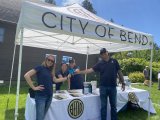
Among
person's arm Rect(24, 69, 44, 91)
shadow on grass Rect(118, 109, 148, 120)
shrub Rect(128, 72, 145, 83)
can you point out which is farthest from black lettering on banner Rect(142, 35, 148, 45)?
shrub Rect(128, 72, 145, 83)

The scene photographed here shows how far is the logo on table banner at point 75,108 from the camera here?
5184mm

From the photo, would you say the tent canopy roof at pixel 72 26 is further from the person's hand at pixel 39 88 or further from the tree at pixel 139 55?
the tree at pixel 139 55

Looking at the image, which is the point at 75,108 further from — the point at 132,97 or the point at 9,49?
the point at 9,49

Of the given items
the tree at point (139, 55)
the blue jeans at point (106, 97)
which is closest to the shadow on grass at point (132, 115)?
the blue jeans at point (106, 97)

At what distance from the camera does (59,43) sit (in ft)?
27.2

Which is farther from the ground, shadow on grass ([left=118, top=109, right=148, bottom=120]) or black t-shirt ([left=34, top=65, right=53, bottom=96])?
black t-shirt ([left=34, top=65, right=53, bottom=96])

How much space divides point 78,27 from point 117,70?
1729 millimetres

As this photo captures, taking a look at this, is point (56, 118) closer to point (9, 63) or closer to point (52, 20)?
point (52, 20)

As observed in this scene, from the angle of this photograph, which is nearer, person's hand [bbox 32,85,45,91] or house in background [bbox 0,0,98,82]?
person's hand [bbox 32,85,45,91]

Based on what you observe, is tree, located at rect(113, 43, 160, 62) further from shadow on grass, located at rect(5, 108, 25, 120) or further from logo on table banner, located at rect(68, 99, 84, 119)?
logo on table banner, located at rect(68, 99, 84, 119)

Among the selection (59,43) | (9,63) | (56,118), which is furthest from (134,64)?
(56,118)

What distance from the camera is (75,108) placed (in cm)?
527

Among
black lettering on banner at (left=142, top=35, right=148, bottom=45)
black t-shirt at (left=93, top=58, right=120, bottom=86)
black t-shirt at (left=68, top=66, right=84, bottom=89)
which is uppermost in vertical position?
black lettering on banner at (left=142, top=35, right=148, bottom=45)

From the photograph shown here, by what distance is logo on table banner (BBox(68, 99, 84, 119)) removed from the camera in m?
5.18
